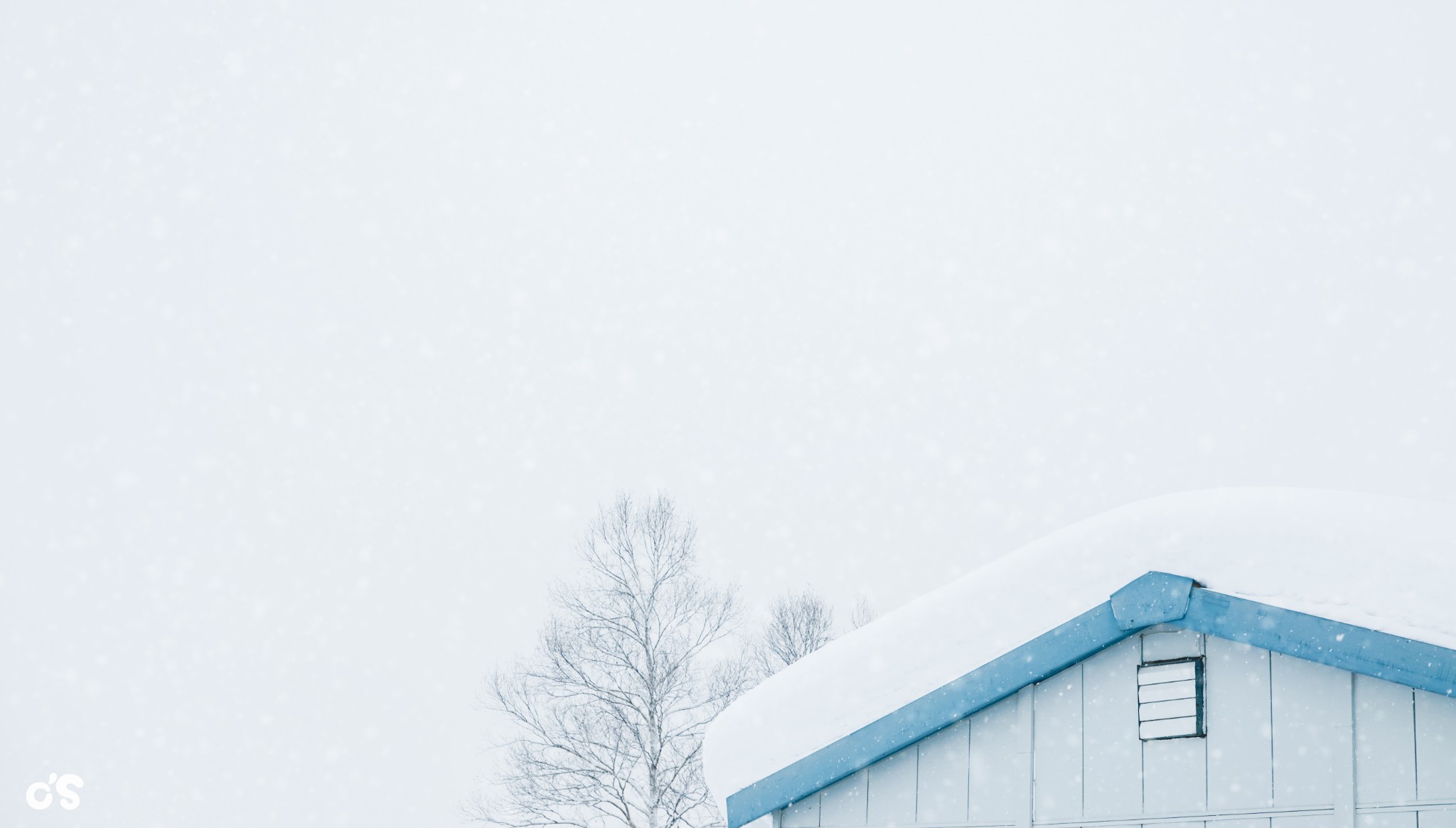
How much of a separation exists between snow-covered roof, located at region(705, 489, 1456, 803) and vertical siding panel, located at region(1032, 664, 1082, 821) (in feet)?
0.81

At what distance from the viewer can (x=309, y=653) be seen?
106 metres

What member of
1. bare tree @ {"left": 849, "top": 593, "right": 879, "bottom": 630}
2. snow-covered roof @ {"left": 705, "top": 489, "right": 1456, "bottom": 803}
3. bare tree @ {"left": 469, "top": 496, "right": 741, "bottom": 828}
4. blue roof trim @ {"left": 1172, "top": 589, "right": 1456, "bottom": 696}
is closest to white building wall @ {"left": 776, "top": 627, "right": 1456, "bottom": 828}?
blue roof trim @ {"left": 1172, "top": 589, "right": 1456, "bottom": 696}

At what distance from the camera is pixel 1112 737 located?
4.96m

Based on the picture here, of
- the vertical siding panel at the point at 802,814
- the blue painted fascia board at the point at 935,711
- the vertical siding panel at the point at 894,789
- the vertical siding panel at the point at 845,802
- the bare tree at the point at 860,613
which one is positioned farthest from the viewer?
the bare tree at the point at 860,613

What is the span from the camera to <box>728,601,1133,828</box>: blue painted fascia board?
499 centimetres

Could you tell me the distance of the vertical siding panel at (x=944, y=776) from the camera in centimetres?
530

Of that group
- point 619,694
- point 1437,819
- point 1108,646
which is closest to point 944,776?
point 1108,646

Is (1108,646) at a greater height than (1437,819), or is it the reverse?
(1108,646)

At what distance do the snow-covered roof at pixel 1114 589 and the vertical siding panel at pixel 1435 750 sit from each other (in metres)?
0.27

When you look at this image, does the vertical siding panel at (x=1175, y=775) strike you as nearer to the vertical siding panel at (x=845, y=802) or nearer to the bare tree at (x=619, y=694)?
the vertical siding panel at (x=845, y=802)

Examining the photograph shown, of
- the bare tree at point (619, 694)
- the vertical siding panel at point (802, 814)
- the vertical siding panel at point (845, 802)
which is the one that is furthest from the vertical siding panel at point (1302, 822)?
the bare tree at point (619, 694)

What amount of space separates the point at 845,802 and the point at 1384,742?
88.7 inches

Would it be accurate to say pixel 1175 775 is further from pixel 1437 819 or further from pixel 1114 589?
pixel 1437 819

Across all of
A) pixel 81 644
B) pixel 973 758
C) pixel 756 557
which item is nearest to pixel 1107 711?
pixel 973 758
